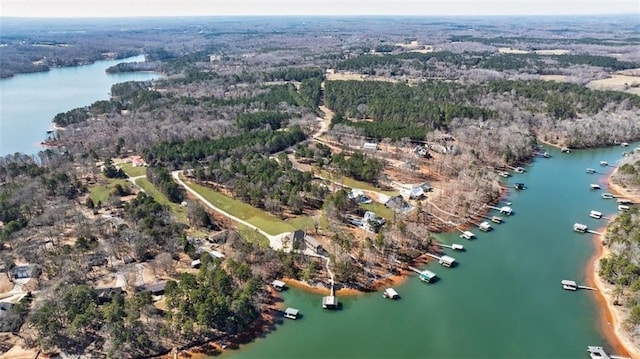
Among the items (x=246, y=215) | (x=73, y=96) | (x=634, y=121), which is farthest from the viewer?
(x=73, y=96)

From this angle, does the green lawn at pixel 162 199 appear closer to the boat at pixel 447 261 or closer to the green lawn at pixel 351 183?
the green lawn at pixel 351 183

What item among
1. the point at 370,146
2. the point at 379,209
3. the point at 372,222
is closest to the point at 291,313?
the point at 372,222

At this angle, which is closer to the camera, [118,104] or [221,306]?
[221,306]

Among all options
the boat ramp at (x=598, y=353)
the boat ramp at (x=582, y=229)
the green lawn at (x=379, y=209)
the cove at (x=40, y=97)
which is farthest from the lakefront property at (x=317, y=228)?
the cove at (x=40, y=97)

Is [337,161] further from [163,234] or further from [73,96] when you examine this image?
[73,96]

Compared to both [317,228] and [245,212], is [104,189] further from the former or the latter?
[317,228]

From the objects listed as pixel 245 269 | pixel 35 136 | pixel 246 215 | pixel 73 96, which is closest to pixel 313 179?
pixel 246 215

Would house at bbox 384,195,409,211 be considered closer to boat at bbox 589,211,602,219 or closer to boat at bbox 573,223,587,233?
boat at bbox 573,223,587,233
